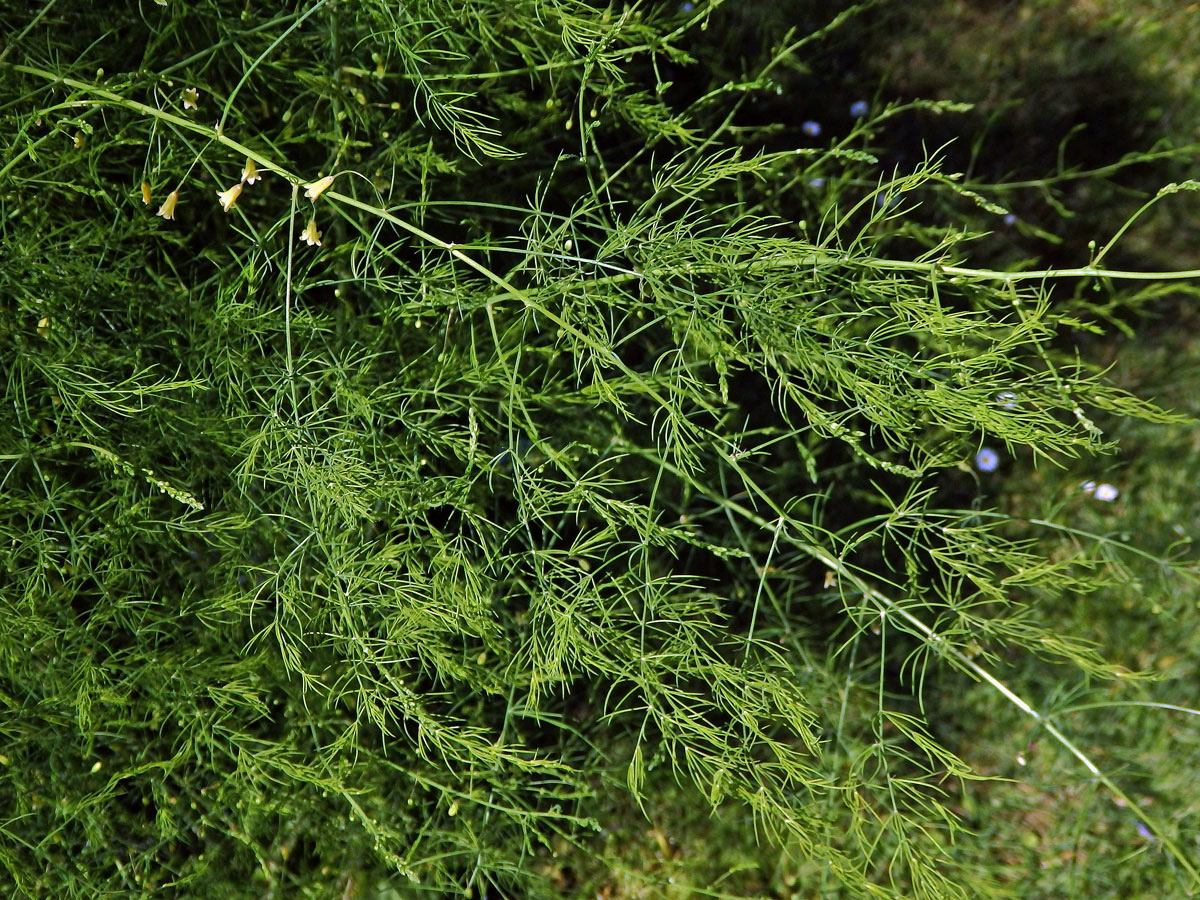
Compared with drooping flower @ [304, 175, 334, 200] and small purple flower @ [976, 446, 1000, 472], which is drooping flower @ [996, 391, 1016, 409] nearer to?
small purple flower @ [976, 446, 1000, 472]

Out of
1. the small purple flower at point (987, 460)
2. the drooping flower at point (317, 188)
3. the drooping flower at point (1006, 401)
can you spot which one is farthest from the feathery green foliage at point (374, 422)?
the small purple flower at point (987, 460)

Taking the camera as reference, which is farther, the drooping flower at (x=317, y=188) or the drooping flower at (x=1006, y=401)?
the drooping flower at (x=1006, y=401)

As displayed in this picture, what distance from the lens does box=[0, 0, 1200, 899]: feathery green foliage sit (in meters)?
1.43

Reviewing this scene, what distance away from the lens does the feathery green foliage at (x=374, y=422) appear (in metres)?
1.43

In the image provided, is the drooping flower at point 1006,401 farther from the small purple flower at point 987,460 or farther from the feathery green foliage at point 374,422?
the small purple flower at point 987,460

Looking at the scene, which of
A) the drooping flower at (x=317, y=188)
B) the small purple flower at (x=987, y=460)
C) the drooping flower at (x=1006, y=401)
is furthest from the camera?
the small purple flower at (x=987, y=460)

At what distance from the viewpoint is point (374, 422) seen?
1636mm

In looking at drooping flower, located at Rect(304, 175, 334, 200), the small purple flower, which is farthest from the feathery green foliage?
the small purple flower

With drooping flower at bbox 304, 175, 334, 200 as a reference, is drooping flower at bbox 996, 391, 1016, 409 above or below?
below

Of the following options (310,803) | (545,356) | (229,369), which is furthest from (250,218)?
(310,803)

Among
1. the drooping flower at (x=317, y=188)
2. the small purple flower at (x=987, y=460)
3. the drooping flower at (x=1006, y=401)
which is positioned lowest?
the small purple flower at (x=987, y=460)

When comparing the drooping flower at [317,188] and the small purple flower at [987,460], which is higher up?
the drooping flower at [317,188]

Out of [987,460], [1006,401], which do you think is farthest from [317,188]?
[987,460]

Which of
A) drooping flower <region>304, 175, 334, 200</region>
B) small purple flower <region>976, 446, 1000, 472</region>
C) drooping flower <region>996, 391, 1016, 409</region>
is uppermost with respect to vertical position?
drooping flower <region>304, 175, 334, 200</region>
